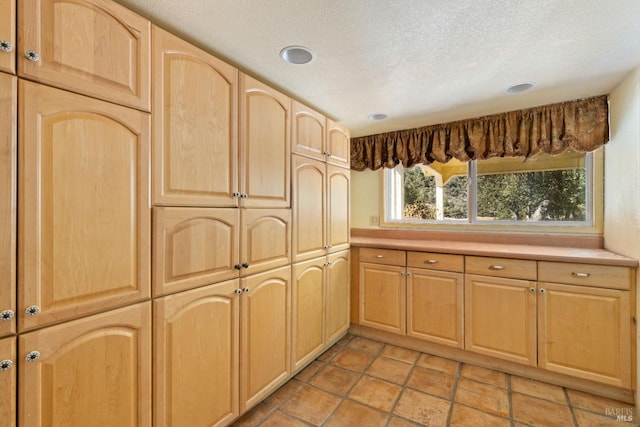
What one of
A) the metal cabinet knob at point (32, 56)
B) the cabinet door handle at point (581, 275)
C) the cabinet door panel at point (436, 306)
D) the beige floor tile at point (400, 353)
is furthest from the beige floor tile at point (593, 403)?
the metal cabinet knob at point (32, 56)

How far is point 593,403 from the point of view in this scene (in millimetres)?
1796

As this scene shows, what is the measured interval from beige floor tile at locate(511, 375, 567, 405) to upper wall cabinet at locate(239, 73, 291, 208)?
79.7 inches

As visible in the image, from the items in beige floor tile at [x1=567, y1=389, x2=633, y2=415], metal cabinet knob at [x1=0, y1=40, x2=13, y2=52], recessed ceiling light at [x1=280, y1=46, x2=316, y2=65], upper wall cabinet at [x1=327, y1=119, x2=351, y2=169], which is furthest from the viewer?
upper wall cabinet at [x1=327, y1=119, x2=351, y2=169]

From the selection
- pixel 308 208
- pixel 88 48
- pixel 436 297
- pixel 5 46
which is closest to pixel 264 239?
pixel 308 208

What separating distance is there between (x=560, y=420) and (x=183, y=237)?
7.61ft

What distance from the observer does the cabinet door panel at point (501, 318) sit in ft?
6.57

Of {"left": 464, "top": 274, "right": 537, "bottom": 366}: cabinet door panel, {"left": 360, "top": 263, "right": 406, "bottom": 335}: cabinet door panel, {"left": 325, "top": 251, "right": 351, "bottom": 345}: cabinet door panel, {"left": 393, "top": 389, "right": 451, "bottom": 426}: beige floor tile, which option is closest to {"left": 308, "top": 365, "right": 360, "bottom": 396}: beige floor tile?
{"left": 325, "top": 251, "right": 351, "bottom": 345}: cabinet door panel

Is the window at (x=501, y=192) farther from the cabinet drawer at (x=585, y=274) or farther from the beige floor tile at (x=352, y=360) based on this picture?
the beige floor tile at (x=352, y=360)

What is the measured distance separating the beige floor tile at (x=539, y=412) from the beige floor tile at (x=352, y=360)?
0.97 m

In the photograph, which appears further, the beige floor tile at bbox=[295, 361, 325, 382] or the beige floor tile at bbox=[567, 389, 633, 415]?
the beige floor tile at bbox=[295, 361, 325, 382]

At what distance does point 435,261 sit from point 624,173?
1.33 metres

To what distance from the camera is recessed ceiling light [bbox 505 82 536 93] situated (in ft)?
6.27

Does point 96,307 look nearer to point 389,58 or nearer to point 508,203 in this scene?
point 389,58

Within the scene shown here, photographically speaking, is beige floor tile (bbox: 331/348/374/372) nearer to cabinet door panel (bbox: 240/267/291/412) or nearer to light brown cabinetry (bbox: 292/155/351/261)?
cabinet door panel (bbox: 240/267/291/412)
